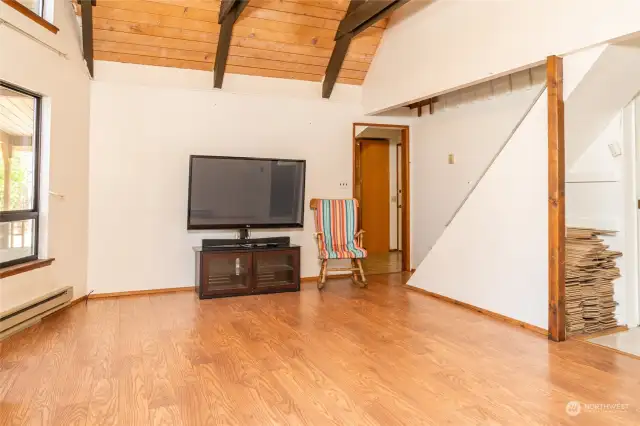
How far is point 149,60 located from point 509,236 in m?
3.96

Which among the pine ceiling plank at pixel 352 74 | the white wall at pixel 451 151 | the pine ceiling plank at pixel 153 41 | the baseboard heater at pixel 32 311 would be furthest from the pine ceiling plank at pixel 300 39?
the baseboard heater at pixel 32 311

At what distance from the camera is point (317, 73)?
5359mm

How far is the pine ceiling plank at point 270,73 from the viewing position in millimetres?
5035

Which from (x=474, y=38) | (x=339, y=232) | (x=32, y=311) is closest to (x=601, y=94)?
(x=474, y=38)

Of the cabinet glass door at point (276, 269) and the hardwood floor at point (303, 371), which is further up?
the cabinet glass door at point (276, 269)

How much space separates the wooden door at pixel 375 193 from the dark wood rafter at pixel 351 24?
2.54 metres

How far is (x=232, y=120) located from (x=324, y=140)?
3.78 ft

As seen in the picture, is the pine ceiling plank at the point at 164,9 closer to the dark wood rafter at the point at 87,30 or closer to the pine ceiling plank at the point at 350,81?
the dark wood rafter at the point at 87,30

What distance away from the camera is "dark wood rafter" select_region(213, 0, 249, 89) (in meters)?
3.90

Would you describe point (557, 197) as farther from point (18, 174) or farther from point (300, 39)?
point (18, 174)

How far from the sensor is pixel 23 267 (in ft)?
11.2

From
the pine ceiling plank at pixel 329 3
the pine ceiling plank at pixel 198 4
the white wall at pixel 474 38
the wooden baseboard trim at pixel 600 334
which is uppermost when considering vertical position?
the pine ceiling plank at pixel 329 3

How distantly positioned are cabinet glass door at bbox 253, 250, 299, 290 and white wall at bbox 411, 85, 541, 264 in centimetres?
200

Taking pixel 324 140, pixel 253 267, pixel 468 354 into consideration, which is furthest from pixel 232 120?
pixel 468 354
